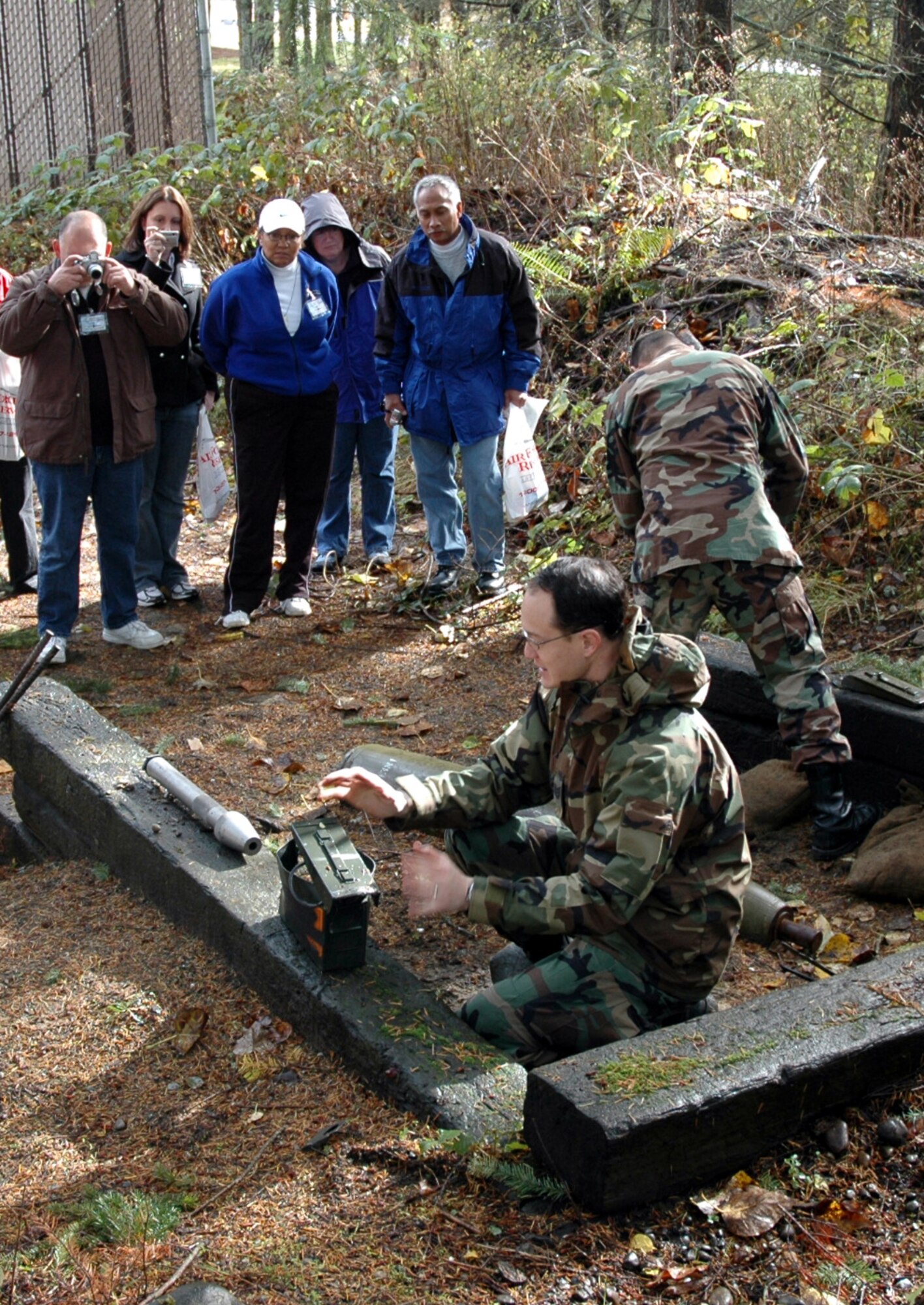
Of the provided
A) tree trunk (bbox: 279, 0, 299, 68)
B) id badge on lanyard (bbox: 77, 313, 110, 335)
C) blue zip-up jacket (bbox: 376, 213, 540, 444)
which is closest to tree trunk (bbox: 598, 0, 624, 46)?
tree trunk (bbox: 279, 0, 299, 68)

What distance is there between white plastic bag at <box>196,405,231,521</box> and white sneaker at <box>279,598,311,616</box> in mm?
681

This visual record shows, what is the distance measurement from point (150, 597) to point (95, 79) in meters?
9.02

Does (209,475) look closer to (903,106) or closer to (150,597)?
(150,597)

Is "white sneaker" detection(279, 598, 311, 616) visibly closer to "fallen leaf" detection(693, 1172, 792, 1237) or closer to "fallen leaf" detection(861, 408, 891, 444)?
"fallen leaf" detection(861, 408, 891, 444)

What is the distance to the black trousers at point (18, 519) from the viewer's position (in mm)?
7324

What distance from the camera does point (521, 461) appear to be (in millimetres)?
7039

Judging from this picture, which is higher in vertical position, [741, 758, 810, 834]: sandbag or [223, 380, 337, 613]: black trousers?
[223, 380, 337, 613]: black trousers

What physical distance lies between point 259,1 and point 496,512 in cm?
2061

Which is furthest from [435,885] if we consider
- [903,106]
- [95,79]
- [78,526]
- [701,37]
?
[95,79]

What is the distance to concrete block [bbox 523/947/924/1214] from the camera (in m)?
2.67

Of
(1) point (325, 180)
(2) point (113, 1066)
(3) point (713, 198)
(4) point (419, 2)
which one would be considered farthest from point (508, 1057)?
(4) point (419, 2)

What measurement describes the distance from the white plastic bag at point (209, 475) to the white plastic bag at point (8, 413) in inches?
39.6

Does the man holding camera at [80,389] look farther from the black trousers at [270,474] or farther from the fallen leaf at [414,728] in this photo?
the fallen leaf at [414,728]

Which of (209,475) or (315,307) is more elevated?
(315,307)
